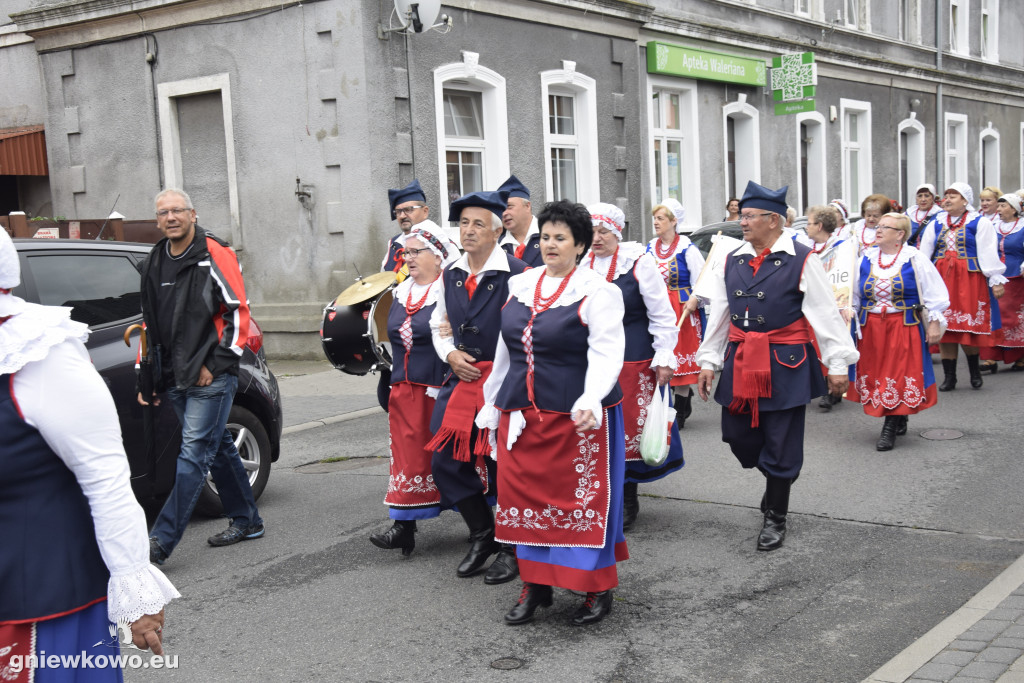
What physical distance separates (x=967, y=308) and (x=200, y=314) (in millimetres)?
8412

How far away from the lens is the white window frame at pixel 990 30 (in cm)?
3269

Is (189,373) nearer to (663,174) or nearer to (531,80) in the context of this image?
(531,80)

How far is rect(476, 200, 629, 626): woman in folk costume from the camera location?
14.5ft

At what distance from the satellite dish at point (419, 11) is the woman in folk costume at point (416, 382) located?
8472 millimetres

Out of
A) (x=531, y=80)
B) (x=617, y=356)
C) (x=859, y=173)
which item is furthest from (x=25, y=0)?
(x=859, y=173)

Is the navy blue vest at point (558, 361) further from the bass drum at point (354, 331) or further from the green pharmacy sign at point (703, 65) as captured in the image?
the green pharmacy sign at point (703, 65)

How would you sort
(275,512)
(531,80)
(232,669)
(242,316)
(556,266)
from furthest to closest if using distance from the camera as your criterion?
(531,80) < (275,512) < (242,316) < (556,266) < (232,669)

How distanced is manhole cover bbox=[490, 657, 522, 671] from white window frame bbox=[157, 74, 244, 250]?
11.7m

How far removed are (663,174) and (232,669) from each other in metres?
16.4

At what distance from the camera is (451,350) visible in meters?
5.15

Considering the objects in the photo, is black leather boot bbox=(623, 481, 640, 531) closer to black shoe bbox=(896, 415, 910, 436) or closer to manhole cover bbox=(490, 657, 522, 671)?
manhole cover bbox=(490, 657, 522, 671)

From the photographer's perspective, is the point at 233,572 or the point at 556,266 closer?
the point at 556,266

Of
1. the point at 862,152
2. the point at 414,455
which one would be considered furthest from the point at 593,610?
the point at 862,152

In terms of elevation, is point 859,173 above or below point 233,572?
above
